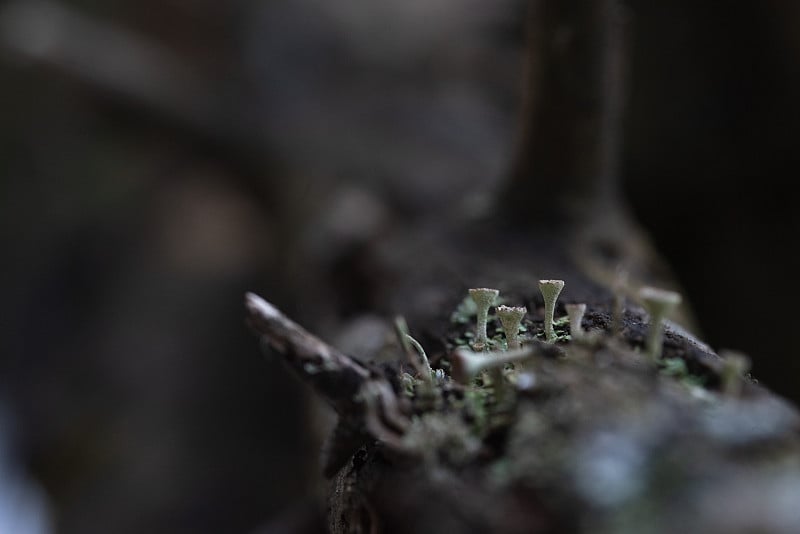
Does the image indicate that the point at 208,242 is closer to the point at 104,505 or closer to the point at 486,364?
the point at 104,505

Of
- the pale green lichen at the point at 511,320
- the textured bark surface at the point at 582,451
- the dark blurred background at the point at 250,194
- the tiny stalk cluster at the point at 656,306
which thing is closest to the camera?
the textured bark surface at the point at 582,451

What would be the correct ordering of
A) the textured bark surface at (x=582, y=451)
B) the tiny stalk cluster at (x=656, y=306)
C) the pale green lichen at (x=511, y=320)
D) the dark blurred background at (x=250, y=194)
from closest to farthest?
the textured bark surface at (x=582, y=451), the tiny stalk cluster at (x=656, y=306), the pale green lichen at (x=511, y=320), the dark blurred background at (x=250, y=194)

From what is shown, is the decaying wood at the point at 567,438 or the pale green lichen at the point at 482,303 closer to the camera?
the decaying wood at the point at 567,438

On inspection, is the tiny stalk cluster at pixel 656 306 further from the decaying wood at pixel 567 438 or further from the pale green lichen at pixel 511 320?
the pale green lichen at pixel 511 320

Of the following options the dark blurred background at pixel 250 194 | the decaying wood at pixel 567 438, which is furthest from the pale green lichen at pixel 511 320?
the dark blurred background at pixel 250 194

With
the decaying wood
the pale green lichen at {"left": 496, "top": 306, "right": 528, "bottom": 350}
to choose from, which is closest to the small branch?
the decaying wood

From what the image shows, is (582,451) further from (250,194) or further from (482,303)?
(250,194)

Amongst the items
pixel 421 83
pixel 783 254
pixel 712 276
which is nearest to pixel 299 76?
pixel 421 83

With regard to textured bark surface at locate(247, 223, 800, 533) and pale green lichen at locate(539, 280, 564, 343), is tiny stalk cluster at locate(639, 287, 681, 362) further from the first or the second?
pale green lichen at locate(539, 280, 564, 343)

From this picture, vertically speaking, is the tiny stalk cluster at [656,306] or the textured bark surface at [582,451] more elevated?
the tiny stalk cluster at [656,306]
